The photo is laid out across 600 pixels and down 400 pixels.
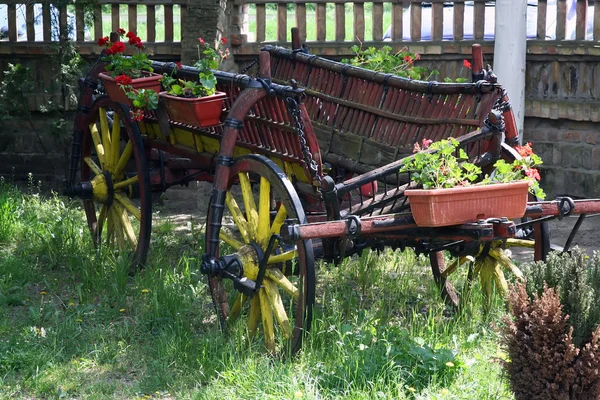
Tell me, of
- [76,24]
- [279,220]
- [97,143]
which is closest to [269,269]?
[279,220]

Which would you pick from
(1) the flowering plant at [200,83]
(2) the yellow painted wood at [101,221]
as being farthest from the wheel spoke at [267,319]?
(2) the yellow painted wood at [101,221]

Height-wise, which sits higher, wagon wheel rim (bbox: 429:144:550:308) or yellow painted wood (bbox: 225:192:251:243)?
yellow painted wood (bbox: 225:192:251:243)

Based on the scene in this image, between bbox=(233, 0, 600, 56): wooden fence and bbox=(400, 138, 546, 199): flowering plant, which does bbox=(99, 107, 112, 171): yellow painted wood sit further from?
bbox=(400, 138, 546, 199): flowering plant

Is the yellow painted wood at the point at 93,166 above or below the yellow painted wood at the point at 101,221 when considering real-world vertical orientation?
above

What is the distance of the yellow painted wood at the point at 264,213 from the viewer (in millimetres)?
5004

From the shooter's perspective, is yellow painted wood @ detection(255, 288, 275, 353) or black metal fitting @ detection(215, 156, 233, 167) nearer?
yellow painted wood @ detection(255, 288, 275, 353)

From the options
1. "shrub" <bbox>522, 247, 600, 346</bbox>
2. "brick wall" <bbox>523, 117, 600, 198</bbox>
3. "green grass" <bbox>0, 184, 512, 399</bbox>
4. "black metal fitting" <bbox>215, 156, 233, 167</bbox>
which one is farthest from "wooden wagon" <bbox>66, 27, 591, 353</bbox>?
"brick wall" <bbox>523, 117, 600, 198</bbox>

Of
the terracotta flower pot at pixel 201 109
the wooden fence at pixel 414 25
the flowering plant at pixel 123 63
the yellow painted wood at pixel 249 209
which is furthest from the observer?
the wooden fence at pixel 414 25

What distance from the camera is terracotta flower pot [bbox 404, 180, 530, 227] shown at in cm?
431

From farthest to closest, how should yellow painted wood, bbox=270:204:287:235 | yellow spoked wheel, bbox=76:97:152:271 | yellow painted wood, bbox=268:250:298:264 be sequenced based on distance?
yellow spoked wheel, bbox=76:97:152:271
yellow painted wood, bbox=270:204:287:235
yellow painted wood, bbox=268:250:298:264

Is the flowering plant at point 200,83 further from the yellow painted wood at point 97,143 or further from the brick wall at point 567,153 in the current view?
the brick wall at point 567,153

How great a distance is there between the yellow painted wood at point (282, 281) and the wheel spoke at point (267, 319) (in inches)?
3.6

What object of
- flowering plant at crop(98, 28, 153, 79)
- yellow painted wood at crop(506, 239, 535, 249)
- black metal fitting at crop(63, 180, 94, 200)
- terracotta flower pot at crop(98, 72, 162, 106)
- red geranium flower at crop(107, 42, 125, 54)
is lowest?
yellow painted wood at crop(506, 239, 535, 249)

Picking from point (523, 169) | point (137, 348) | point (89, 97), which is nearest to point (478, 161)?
point (523, 169)
